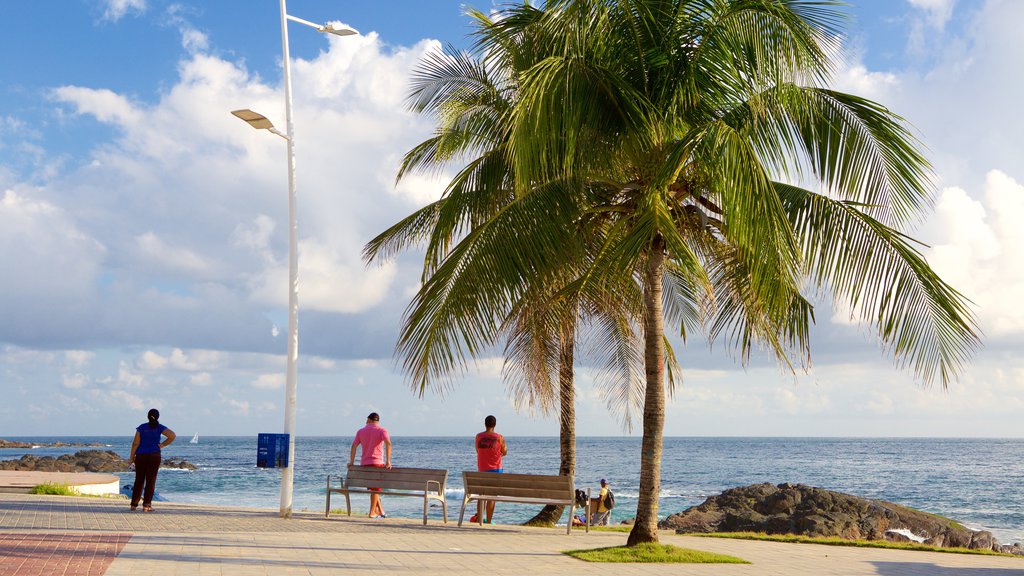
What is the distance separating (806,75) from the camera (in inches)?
422

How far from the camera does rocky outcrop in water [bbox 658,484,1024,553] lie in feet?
71.4

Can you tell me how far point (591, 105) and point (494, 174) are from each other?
478 centimetres

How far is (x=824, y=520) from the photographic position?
2188cm

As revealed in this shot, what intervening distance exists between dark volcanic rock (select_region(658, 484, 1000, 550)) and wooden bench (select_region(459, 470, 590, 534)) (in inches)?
421

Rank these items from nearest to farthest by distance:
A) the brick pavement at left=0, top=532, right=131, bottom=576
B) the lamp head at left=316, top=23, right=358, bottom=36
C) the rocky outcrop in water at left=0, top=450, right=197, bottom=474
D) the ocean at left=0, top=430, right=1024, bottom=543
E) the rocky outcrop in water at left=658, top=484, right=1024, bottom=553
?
the brick pavement at left=0, top=532, right=131, bottom=576 < the lamp head at left=316, top=23, right=358, bottom=36 < the rocky outcrop in water at left=658, top=484, right=1024, bottom=553 < the ocean at left=0, top=430, right=1024, bottom=543 < the rocky outcrop in water at left=0, top=450, right=197, bottom=474

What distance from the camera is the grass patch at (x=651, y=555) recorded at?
9961 millimetres

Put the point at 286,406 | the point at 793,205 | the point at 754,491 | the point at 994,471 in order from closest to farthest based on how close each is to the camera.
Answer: the point at 793,205, the point at 286,406, the point at 754,491, the point at 994,471

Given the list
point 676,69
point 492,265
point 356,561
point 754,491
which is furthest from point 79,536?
point 754,491

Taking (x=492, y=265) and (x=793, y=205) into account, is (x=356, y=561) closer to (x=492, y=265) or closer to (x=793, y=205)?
(x=492, y=265)

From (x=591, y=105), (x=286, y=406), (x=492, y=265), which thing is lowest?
(x=286, y=406)

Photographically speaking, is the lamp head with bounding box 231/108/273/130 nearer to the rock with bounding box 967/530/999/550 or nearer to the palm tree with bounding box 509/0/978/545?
the palm tree with bounding box 509/0/978/545

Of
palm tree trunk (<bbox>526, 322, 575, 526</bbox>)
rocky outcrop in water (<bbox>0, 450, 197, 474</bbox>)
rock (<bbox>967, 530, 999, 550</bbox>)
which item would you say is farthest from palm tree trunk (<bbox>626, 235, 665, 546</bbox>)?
rocky outcrop in water (<bbox>0, 450, 197, 474</bbox>)

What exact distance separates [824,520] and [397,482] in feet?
39.6

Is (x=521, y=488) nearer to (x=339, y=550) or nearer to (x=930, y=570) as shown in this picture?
(x=339, y=550)
